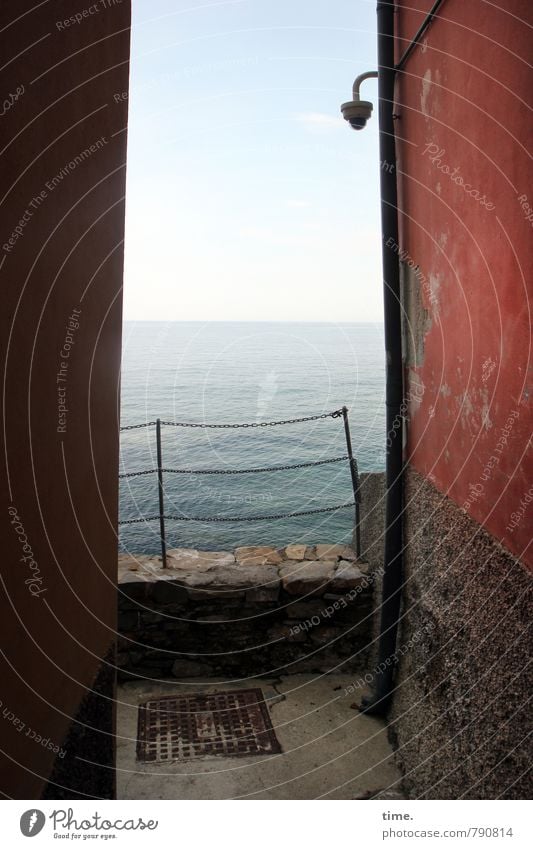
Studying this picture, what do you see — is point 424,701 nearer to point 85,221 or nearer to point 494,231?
point 494,231

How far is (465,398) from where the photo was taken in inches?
111

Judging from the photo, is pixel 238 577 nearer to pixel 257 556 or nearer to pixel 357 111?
pixel 257 556

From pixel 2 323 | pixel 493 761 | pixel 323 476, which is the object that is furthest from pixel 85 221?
pixel 323 476

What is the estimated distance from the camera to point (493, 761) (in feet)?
8.07

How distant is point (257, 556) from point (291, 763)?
147cm

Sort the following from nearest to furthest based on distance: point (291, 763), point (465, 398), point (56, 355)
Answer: point (56, 355) → point (465, 398) → point (291, 763)

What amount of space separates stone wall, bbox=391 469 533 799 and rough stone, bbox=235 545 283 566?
1110 mm

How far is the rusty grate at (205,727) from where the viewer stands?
357 centimetres

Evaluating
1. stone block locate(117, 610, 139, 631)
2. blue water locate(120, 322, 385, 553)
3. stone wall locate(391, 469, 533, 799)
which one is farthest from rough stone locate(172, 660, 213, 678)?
blue water locate(120, 322, 385, 553)

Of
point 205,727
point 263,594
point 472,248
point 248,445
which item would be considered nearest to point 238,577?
point 263,594

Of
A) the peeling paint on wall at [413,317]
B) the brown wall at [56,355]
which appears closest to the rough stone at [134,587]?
the brown wall at [56,355]

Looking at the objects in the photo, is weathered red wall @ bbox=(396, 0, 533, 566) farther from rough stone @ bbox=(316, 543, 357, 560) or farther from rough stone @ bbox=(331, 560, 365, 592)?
rough stone @ bbox=(316, 543, 357, 560)

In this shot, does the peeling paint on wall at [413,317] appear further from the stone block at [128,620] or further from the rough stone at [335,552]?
the stone block at [128,620]

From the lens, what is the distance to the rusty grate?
3.57m
